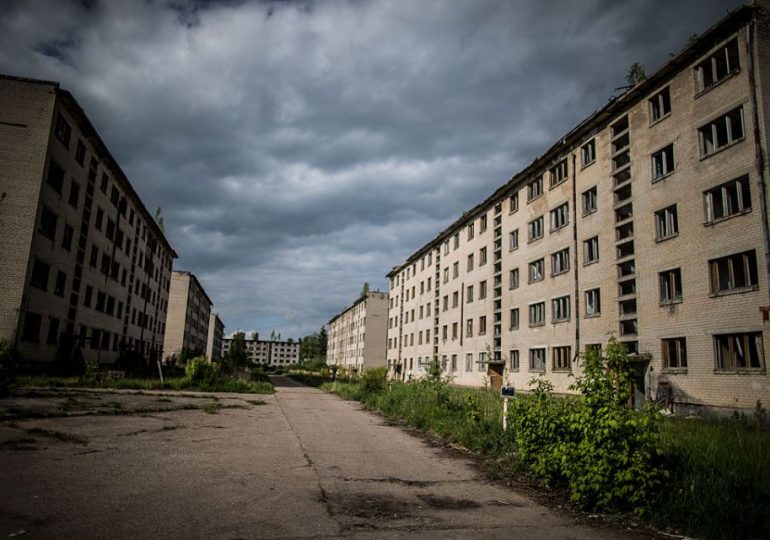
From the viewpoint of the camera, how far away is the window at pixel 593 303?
23719 millimetres

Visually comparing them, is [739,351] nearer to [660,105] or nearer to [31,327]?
[660,105]

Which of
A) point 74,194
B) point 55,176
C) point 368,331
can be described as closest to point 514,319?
point 55,176

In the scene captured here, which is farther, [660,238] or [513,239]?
[513,239]

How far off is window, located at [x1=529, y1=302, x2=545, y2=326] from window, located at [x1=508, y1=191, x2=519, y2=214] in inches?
286

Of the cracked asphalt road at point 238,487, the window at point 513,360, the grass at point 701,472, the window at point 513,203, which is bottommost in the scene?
the cracked asphalt road at point 238,487

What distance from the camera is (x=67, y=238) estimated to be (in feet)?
93.5

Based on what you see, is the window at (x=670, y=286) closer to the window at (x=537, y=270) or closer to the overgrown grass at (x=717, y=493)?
the window at (x=537, y=270)

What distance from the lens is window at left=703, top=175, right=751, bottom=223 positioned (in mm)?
16516

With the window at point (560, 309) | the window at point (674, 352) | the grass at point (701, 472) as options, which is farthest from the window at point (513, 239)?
the grass at point (701, 472)

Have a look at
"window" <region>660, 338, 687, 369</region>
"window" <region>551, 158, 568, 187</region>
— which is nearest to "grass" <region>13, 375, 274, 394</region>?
"window" <region>660, 338, 687, 369</region>

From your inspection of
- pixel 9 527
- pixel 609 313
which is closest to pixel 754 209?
pixel 609 313

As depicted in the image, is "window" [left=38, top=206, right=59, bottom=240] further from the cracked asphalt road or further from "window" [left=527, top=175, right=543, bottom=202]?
"window" [left=527, top=175, right=543, bottom=202]

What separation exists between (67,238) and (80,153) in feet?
17.4

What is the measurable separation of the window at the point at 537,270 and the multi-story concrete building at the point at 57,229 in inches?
1073
